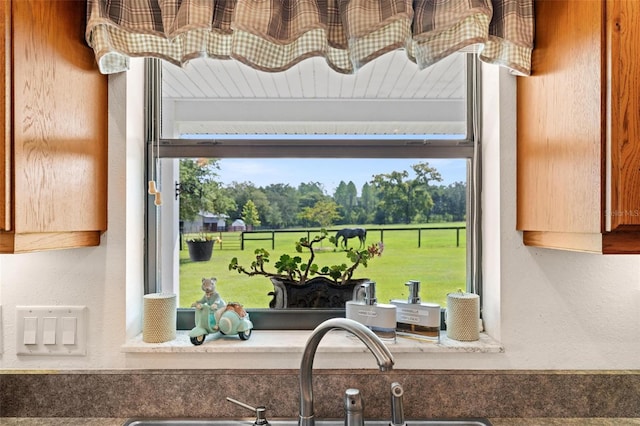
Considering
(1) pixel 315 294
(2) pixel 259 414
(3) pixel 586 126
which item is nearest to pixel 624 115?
(3) pixel 586 126

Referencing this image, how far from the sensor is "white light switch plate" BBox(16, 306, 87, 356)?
3.96ft

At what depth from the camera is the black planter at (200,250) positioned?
1.42 metres

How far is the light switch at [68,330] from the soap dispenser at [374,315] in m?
0.79

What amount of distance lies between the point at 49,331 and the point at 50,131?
59cm

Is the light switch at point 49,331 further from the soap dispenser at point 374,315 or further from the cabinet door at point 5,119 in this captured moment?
the soap dispenser at point 374,315

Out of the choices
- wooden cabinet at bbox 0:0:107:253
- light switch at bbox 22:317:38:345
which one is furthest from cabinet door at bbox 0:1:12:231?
light switch at bbox 22:317:38:345

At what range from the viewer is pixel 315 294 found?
4.56 feet

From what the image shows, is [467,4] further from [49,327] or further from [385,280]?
[49,327]

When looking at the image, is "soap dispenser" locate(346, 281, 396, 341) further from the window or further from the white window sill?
the window

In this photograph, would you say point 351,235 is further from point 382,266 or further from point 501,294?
point 501,294

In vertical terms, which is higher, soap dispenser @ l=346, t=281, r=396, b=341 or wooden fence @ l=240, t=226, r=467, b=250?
wooden fence @ l=240, t=226, r=467, b=250

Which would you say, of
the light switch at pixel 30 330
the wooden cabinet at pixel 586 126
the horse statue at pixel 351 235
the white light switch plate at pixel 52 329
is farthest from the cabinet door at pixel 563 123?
the light switch at pixel 30 330

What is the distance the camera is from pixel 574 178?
95cm

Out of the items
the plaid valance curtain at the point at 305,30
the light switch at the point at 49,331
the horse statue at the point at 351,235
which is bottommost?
the light switch at the point at 49,331
